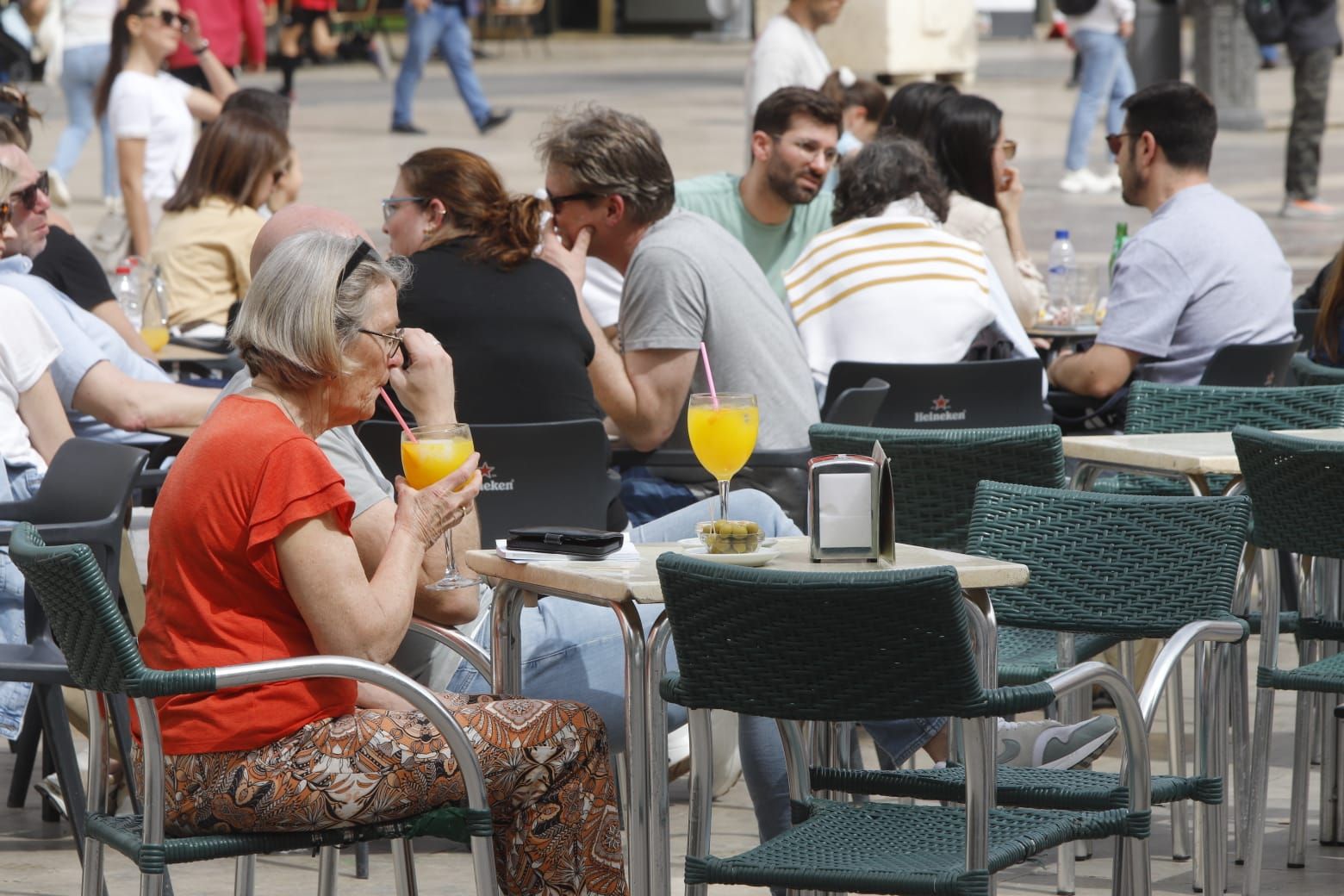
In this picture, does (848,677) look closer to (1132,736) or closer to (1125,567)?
(1132,736)

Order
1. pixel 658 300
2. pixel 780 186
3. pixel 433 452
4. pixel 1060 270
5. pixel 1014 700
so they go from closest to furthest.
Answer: pixel 1014 700 < pixel 433 452 < pixel 658 300 < pixel 780 186 < pixel 1060 270

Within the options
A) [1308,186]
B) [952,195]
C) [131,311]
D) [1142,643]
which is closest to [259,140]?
[131,311]

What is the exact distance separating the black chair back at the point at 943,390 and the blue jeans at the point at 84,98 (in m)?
8.59

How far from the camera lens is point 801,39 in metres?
9.69

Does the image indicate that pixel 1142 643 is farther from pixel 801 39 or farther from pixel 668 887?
pixel 801 39

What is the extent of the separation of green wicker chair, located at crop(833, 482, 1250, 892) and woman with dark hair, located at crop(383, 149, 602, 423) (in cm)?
134

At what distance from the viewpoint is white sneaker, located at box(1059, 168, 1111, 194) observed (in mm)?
16297

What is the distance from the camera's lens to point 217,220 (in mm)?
7223

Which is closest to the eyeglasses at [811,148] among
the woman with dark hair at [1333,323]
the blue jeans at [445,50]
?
the woman with dark hair at [1333,323]

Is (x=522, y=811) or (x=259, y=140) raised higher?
(x=259, y=140)

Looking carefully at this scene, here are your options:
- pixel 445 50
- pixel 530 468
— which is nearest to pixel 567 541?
pixel 530 468

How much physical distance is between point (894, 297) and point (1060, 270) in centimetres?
185

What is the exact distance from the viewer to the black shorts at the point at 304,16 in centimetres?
2669

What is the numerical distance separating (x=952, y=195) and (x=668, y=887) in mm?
4217
